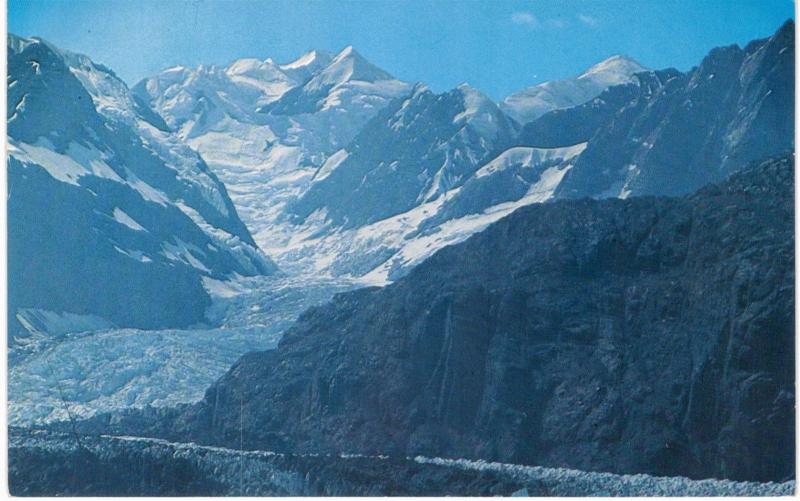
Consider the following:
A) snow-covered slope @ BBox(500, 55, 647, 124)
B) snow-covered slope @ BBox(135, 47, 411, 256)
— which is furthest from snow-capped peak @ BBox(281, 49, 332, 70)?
snow-covered slope @ BBox(500, 55, 647, 124)

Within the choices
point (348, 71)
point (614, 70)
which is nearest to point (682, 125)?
point (614, 70)

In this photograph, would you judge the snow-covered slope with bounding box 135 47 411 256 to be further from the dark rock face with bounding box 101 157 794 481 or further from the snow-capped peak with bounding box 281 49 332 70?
the dark rock face with bounding box 101 157 794 481

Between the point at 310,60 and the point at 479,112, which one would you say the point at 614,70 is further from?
the point at 310,60

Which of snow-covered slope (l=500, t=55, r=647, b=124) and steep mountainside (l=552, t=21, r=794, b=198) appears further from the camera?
snow-covered slope (l=500, t=55, r=647, b=124)

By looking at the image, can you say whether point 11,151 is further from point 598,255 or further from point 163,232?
point 598,255

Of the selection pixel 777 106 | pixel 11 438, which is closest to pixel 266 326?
pixel 11 438

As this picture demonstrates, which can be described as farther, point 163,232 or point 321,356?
point 163,232
